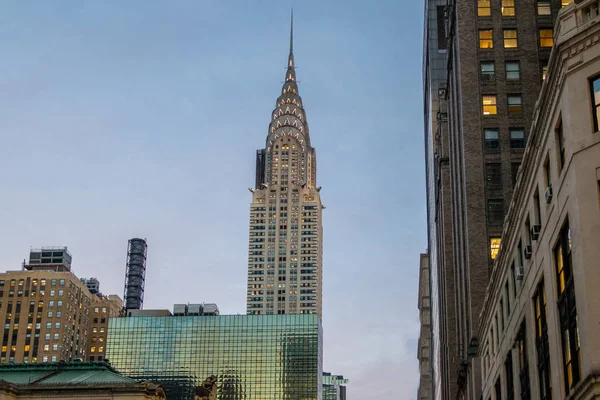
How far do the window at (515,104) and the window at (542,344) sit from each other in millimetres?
45513

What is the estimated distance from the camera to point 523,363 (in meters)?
47.1

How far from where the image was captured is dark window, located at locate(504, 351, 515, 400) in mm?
51656

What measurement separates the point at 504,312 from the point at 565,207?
62.7 ft

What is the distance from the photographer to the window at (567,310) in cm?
3446

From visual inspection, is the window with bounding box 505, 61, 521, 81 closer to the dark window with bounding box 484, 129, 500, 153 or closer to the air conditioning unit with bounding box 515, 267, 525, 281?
the dark window with bounding box 484, 129, 500, 153

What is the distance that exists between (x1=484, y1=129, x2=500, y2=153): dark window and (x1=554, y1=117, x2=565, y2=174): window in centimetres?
4772

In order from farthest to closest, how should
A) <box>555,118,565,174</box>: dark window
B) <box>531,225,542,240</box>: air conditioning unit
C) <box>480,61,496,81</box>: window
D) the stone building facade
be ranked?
<box>480,61,496,81</box>: window
<box>531,225,542,240</box>: air conditioning unit
<box>555,118,565,174</box>: dark window
the stone building facade

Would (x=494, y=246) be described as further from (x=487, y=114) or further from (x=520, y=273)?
(x=520, y=273)

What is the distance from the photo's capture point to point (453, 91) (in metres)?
98.9

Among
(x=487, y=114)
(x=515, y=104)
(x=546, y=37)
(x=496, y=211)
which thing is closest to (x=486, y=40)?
(x=546, y=37)

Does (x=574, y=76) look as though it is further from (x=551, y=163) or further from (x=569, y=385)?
(x=569, y=385)

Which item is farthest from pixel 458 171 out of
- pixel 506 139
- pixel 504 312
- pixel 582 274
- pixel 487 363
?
pixel 582 274

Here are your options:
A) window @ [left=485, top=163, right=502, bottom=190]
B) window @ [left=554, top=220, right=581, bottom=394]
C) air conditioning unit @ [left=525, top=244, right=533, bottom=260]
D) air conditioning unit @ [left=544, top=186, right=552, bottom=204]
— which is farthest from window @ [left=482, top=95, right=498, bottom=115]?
window @ [left=554, top=220, right=581, bottom=394]

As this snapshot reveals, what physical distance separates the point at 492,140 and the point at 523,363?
4129cm
